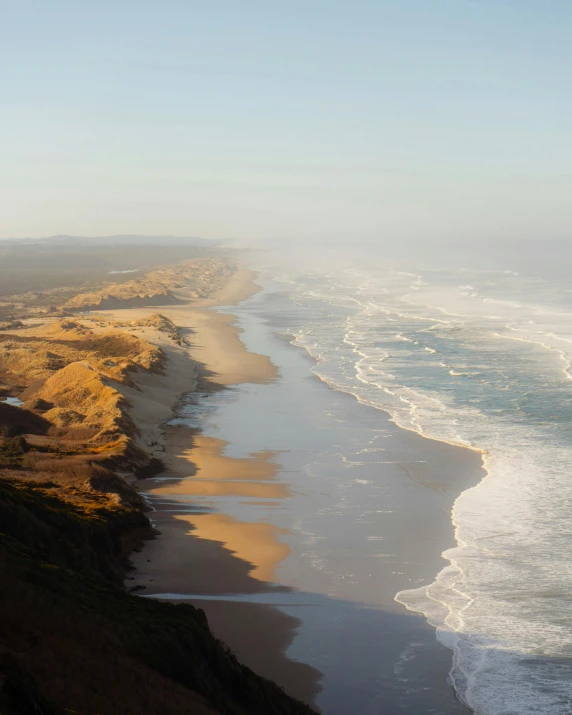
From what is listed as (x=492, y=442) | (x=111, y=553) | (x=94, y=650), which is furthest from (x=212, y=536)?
(x=492, y=442)

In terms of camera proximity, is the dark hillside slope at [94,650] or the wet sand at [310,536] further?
the wet sand at [310,536]

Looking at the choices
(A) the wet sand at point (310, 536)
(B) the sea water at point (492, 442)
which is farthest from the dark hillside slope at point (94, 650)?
(B) the sea water at point (492, 442)

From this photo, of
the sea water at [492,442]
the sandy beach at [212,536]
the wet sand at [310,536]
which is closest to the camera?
the wet sand at [310,536]

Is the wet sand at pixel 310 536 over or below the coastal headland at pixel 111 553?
below

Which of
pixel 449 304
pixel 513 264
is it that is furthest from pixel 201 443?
pixel 513 264

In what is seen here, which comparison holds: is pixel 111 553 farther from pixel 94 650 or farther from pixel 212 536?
pixel 94 650

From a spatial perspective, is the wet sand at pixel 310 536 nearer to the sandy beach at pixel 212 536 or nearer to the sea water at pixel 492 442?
the sandy beach at pixel 212 536

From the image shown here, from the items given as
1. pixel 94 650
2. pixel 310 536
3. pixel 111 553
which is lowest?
pixel 310 536
